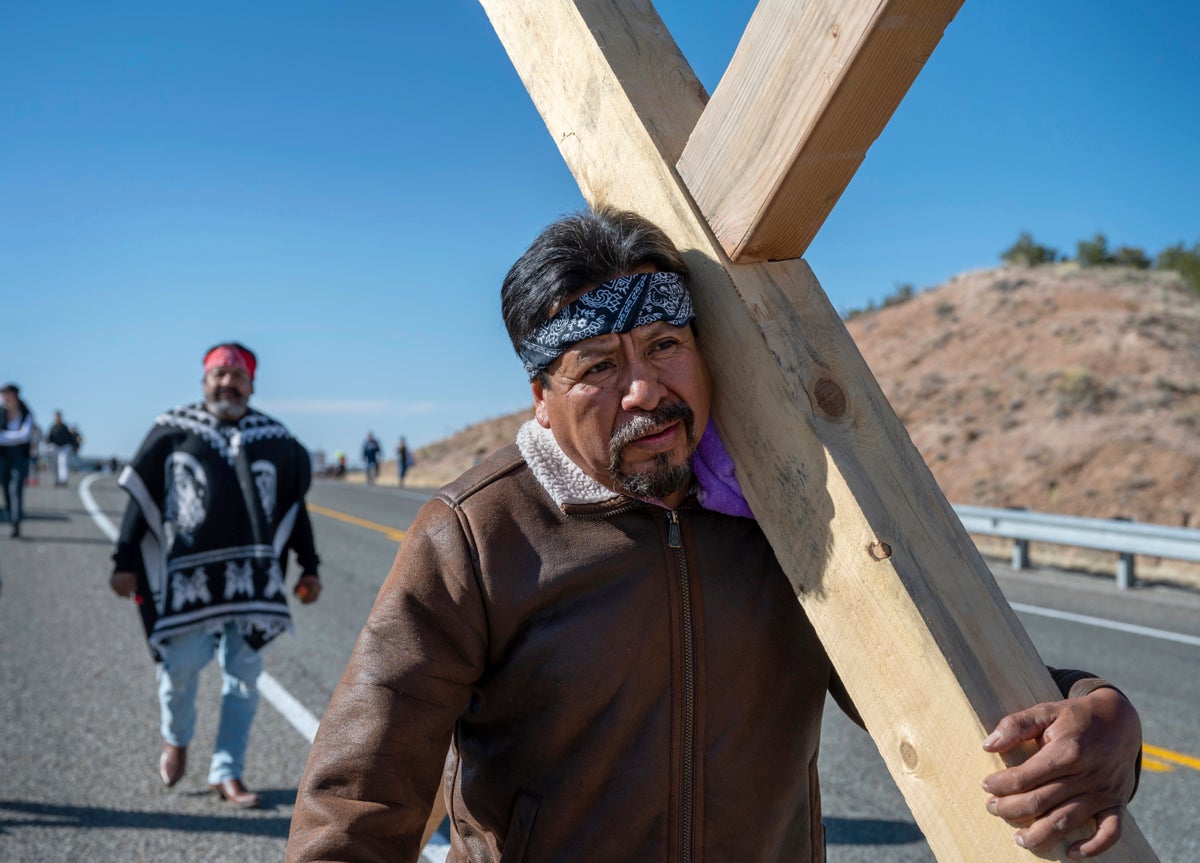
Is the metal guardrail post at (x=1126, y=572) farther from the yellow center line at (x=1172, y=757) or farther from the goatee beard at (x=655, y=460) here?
the goatee beard at (x=655, y=460)

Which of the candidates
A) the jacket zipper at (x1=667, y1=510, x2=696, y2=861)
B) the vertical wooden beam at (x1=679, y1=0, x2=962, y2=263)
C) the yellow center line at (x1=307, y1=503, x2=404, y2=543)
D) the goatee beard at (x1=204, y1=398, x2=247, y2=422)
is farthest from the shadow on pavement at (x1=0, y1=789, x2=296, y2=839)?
the yellow center line at (x1=307, y1=503, x2=404, y2=543)

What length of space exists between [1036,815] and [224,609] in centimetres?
442

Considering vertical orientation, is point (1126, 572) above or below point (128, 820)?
above

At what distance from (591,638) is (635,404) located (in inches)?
15.0

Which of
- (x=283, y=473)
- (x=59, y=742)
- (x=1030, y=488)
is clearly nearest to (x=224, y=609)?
(x=283, y=473)

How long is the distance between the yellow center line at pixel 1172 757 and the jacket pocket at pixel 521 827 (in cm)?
466

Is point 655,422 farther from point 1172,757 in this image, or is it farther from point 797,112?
point 1172,757

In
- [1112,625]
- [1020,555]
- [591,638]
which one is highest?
[1020,555]

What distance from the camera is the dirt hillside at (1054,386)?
69.3 feet

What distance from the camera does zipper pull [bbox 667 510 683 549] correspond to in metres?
1.73

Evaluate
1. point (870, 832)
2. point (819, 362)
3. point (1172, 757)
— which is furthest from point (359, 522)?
point (819, 362)

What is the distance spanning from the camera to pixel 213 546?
504cm

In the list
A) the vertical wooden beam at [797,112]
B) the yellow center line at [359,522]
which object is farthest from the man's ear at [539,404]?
the yellow center line at [359,522]

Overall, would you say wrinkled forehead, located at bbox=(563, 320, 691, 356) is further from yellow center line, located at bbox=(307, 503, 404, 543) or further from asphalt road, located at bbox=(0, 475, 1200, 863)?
yellow center line, located at bbox=(307, 503, 404, 543)
